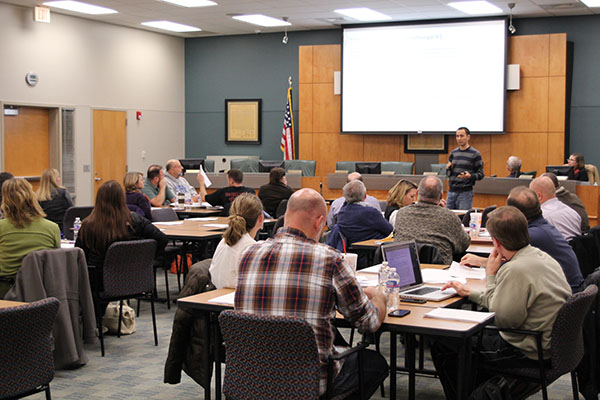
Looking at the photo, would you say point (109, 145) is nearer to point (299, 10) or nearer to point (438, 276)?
point (299, 10)

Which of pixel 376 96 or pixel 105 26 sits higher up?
pixel 105 26

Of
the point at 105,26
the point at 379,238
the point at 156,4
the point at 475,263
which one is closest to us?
the point at 475,263

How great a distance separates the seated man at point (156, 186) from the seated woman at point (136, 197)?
161 cm

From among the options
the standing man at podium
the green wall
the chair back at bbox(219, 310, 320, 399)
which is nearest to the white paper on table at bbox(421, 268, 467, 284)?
the chair back at bbox(219, 310, 320, 399)

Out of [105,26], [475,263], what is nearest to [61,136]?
[105,26]

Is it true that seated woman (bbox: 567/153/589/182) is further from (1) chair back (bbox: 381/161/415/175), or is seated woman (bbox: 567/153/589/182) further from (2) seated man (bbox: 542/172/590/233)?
(2) seated man (bbox: 542/172/590/233)

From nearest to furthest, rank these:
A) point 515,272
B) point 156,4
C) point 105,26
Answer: point 515,272, point 156,4, point 105,26

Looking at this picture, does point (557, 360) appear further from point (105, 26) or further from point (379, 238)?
point (105, 26)

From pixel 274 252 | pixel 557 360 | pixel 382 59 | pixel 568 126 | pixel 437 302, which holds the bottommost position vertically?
pixel 557 360

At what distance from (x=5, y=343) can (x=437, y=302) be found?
6.77 feet

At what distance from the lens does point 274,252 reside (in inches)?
118

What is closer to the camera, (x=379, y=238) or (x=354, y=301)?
(x=354, y=301)

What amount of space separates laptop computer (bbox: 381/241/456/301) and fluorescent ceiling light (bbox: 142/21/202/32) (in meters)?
11.2

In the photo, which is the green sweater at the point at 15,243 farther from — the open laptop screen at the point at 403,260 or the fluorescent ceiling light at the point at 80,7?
the fluorescent ceiling light at the point at 80,7
